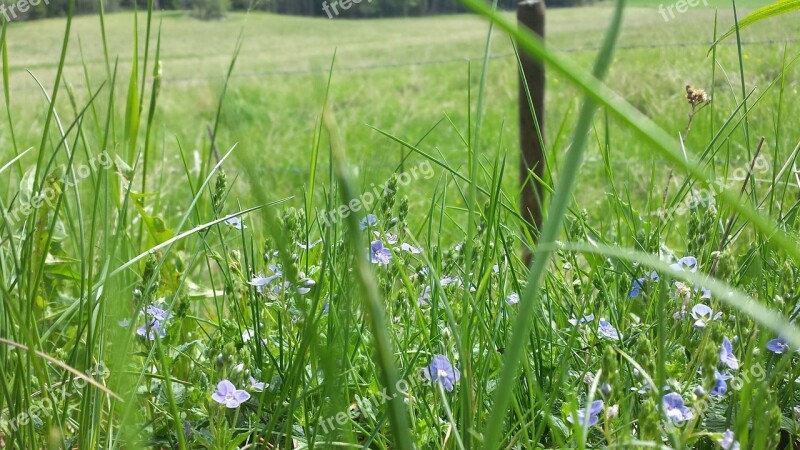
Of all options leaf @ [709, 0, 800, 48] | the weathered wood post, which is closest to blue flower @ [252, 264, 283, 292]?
leaf @ [709, 0, 800, 48]

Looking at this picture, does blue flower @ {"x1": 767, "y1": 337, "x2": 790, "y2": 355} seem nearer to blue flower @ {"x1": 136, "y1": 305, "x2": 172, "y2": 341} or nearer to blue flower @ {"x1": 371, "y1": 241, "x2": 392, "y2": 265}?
blue flower @ {"x1": 371, "y1": 241, "x2": 392, "y2": 265}

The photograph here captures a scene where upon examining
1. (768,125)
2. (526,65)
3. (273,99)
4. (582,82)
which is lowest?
(273,99)

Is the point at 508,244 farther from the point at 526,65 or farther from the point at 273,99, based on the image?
the point at 273,99

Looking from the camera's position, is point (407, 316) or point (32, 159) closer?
point (407, 316)

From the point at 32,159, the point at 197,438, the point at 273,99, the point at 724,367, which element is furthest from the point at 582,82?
the point at 273,99

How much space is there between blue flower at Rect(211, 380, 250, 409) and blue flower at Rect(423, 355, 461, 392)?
0.73ft

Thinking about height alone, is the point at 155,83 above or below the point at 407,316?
above

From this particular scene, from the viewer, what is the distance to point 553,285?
1.21 meters

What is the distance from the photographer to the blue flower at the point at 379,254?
1.16 meters

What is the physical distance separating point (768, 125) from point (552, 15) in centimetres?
1962

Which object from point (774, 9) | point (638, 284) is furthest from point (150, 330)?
point (774, 9)

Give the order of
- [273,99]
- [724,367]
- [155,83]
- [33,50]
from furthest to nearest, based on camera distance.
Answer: [33,50] → [273,99] → [155,83] → [724,367]

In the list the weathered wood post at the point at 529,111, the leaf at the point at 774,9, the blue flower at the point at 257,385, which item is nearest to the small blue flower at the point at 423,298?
the blue flower at the point at 257,385

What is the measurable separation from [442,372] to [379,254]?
33 cm
